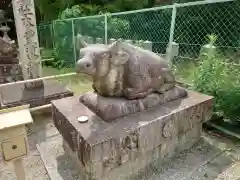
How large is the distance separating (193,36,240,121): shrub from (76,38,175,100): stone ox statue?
100 cm

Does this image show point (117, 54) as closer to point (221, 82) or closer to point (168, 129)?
point (168, 129)

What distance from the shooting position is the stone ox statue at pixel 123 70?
2.19 m

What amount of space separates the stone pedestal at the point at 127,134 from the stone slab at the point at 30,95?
60.1 inches

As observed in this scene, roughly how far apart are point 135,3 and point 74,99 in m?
8.83

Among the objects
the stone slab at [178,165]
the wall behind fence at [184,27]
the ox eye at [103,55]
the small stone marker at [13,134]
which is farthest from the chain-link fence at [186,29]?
the small stone marker at [13,134]

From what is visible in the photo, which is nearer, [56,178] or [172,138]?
[56,178]

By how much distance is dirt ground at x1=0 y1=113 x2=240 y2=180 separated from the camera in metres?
2.61

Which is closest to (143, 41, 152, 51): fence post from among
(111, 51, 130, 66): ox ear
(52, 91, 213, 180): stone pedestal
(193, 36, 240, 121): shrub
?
(193, 36, 240, 121): shrub

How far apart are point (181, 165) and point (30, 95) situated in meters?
3.23

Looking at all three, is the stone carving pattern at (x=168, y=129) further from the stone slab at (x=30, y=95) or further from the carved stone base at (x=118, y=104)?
the stone slab at (x=30, y=95)

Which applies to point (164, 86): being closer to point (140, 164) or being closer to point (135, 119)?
point (135, 119)

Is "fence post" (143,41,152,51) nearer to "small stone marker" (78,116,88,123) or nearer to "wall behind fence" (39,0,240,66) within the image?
"wall behind fence" (39,0,240,66)

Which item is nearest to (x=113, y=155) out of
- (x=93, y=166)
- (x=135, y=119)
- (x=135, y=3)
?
(x=93, y=166)

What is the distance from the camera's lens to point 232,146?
10.6ft
